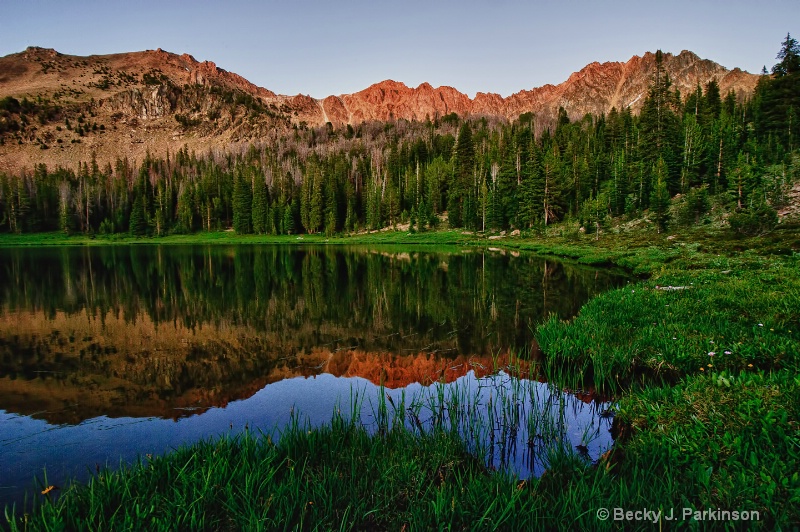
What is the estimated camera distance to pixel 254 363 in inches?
505

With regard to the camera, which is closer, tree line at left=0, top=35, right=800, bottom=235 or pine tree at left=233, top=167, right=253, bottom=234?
tree line at left=0, top=35, right=800, bottom=235

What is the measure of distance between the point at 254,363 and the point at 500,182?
82.0m

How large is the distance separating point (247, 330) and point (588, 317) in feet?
45.1

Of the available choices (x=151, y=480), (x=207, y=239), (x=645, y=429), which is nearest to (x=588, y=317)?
(x=645, y=429)

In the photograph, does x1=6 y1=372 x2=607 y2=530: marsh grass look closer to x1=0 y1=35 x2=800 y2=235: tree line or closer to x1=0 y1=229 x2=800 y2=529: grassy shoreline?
x1=0 y1=229 x2=800 y2=529: grassy shoreline

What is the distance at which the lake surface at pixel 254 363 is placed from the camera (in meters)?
7.77

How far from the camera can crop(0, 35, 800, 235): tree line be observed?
193 feet

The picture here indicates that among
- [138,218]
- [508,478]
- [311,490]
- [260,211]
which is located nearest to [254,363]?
[311,490]

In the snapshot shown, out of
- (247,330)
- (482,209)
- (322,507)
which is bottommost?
(247,330)

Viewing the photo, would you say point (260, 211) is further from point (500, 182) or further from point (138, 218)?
point (500, 182)

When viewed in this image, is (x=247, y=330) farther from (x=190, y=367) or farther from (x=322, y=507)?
(x=322, y=507)

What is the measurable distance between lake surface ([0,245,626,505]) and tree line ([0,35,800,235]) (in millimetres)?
36496

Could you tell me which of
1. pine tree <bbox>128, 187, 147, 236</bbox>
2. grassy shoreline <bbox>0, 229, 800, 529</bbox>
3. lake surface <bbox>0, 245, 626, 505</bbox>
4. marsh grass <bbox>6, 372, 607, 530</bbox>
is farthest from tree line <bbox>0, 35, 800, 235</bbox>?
marsh grass <bbox>6, 372, 607, 530</bbox>

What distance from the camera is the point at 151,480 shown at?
5008mm
